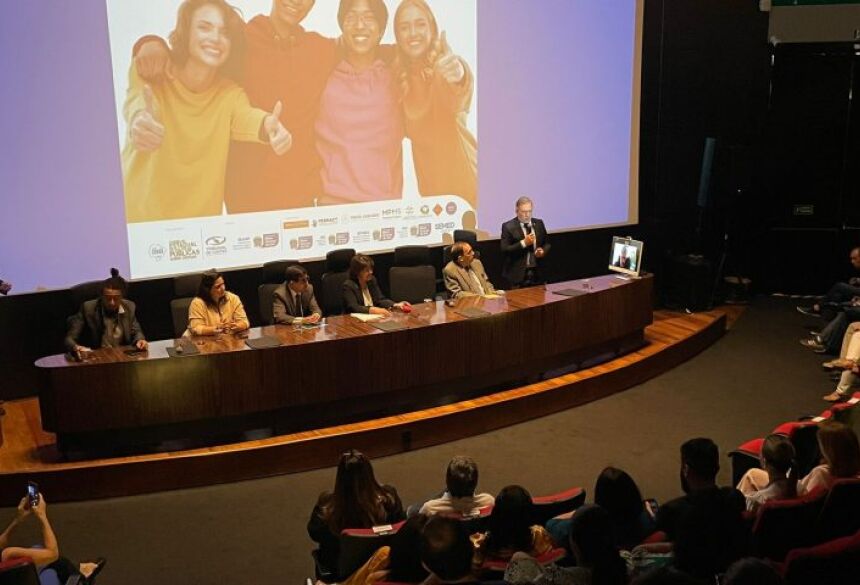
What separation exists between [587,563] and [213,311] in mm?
3456

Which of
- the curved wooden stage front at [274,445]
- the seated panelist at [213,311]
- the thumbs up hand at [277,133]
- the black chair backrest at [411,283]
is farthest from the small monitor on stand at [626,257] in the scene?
the seated panelist at [213,311]

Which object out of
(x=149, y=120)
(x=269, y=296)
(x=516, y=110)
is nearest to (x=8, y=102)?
(x=149, y=120)

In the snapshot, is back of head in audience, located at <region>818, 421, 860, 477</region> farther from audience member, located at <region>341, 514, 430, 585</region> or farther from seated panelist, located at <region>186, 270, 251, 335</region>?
seated panelist, located at <region>186, 270, 251, 335</region>

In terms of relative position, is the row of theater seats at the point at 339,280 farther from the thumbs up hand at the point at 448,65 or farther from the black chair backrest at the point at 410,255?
the thumbs up hand at the point at 448,65

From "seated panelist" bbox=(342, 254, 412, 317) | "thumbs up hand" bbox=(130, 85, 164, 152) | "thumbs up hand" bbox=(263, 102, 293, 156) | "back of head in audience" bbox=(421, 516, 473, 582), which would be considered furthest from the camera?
"thumbs up hand" bbox=(263, 102, 293, 156)

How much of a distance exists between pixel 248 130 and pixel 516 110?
2.53 meters

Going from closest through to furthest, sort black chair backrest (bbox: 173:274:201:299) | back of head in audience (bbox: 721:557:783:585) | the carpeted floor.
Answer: back of head in audience (bbox: 721:557:783:585)
the carpeted floor
black chair backrest (bbox: 173:274:201:299)

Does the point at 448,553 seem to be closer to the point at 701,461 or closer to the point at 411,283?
the point at 701,461

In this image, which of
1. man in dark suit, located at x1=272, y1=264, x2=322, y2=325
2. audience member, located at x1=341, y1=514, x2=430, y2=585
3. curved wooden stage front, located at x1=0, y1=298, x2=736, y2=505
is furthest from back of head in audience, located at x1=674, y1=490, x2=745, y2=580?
man in dark suit, located at x1=272, y1=264, x2=322, y2=325

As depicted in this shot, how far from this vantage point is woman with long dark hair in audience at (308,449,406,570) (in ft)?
11.0

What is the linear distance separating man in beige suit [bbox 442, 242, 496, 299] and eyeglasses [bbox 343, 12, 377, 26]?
75.7 inches

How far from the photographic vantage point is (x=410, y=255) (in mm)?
6812

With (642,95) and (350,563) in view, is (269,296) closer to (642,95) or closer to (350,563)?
(350,563)

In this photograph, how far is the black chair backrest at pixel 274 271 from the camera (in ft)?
20.5
